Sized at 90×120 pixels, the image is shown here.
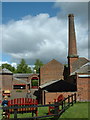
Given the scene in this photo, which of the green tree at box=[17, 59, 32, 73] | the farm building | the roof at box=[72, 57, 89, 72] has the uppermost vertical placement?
the green tree at box=[17, 59, 32, 73]

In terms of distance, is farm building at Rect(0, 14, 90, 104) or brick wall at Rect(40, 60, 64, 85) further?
brick wall at Rect(40, 60, 64, 85)

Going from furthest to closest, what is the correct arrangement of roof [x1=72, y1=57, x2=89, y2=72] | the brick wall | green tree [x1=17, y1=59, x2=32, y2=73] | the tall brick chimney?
→ green tree [x1=17, y1=59, x2=32, y2=73], the brick wall, the tall brick chimney, roof [x1=72, y1=57, x2=89, y2=72]

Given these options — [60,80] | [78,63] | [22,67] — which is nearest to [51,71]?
[78,63]

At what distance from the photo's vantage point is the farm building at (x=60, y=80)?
25.7 metres

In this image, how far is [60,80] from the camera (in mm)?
33312

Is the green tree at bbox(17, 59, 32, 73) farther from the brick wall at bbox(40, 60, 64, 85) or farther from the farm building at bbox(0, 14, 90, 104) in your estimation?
the brick wall at bbox(40, 60, 64, 85)

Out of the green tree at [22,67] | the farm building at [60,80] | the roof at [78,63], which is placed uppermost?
the green tree at [22,67]

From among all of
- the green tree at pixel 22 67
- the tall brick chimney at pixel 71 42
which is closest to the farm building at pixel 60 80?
the tall brick chimney at pixel 71 42

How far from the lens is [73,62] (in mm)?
36250

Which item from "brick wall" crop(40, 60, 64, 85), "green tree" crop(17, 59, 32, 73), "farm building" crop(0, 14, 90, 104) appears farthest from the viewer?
"green tree" crop(17, 59, 32, 73)

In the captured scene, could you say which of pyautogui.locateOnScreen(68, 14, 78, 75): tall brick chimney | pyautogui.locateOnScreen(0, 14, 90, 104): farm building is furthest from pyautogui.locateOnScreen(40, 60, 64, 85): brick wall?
pyautogui.locateOnScreen(68, 14, 78, 75): tall brick chimney

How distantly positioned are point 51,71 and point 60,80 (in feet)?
33.9

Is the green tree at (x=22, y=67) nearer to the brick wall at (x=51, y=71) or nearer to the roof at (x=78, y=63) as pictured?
the brick wall at (x=51, y=71)

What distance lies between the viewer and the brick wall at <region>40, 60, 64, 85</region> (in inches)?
1703
